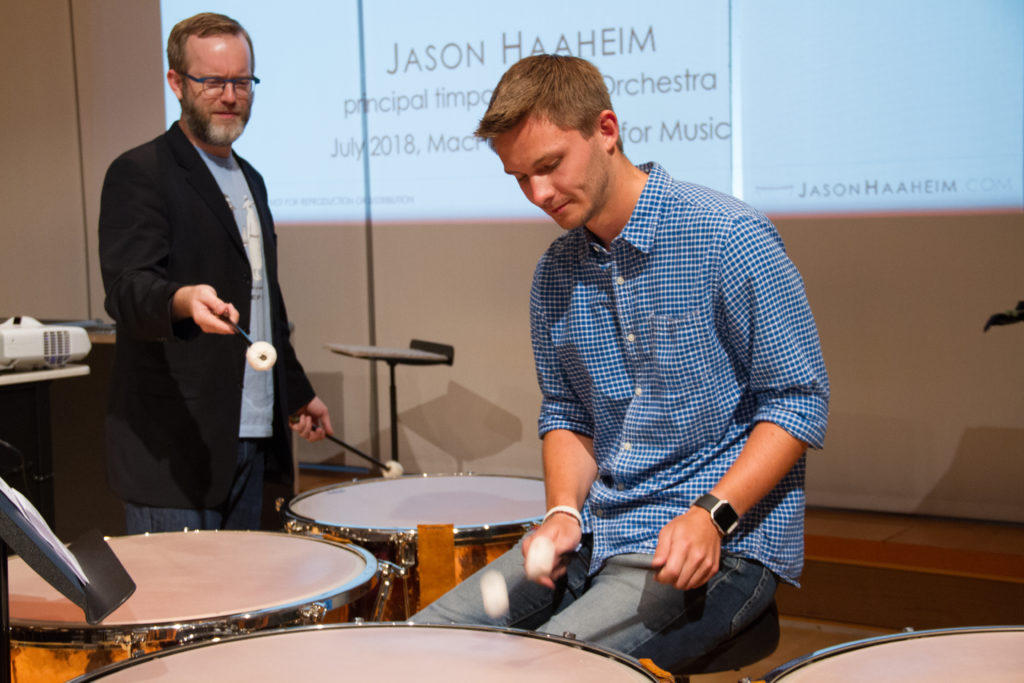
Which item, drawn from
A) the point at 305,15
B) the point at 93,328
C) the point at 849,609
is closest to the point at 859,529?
the point at 849,609

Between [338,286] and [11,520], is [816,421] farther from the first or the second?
[338,286]

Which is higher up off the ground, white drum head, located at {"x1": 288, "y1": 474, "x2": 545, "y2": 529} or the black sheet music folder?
the black sheet music folder

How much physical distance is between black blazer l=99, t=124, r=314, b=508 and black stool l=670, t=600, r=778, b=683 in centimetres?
115

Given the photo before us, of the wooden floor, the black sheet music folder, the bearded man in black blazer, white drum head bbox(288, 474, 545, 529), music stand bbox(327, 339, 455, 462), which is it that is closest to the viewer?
the black sheet music folder

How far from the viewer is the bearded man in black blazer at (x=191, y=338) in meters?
2.10

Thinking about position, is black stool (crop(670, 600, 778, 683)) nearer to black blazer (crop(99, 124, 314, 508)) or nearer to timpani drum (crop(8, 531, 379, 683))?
timpani drum (crop(8, 531, 379, 683))

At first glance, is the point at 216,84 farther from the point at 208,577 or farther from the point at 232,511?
the point at 208,577

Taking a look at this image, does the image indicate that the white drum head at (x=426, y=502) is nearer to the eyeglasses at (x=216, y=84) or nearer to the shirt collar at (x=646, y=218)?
the shirt collar at (x=646, y=218)

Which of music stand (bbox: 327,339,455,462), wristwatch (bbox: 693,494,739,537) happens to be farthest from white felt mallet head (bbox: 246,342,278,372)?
music stand (bbox: 327,339,455,462)

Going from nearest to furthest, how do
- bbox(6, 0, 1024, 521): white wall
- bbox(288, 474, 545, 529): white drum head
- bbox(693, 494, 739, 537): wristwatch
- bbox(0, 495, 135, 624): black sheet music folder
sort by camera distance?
1. bbox(0, 495, 135, 624): black sheet music folder
2. bbox(693, 494, 739, 537): wristwatch
3. bbox(288, 474, 545, 529): white drum head
4. bbox(6, 0, 1024, 521): white wall

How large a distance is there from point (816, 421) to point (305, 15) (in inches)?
153

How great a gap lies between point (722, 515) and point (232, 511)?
4.22 ft

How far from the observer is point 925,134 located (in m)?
3.42

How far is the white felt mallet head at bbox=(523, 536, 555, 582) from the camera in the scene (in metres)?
1.32
